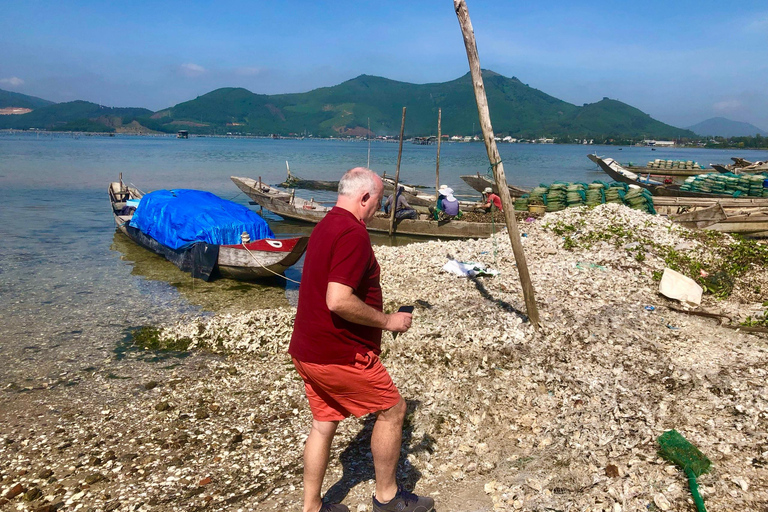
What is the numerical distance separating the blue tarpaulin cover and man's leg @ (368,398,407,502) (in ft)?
38.2

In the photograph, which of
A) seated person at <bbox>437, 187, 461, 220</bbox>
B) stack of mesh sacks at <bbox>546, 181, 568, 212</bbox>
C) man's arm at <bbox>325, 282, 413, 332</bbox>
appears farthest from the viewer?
stack of mesh sacks at <bbox>546, 181, 568, 212</bbox>

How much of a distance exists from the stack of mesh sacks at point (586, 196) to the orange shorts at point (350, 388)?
1676cm

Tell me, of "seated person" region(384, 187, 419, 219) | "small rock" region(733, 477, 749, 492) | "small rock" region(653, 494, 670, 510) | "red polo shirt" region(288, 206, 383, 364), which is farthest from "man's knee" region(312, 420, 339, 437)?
"seated person" region(384, 187, 419, 219)

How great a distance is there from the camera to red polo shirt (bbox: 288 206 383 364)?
3275 mm

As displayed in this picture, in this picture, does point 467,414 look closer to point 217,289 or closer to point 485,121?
point 485,121

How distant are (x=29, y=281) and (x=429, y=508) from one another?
1355 cm

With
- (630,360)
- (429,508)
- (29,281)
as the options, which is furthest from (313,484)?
(29,281)

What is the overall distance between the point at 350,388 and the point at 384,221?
667 inches

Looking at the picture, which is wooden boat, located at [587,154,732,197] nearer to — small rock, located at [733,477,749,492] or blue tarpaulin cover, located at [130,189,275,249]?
blue tarpaulin cover, located at [130,189,275,249]

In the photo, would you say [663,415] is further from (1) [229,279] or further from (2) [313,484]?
(1) [229,279]

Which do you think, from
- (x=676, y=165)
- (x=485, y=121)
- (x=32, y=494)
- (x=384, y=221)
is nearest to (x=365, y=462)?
(x=32, y=494)

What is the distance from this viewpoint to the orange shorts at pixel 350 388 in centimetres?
349

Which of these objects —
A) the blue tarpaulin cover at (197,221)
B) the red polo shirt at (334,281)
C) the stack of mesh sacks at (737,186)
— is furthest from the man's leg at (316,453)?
the stack of mesh sacks at (737,186)

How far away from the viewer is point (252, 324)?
8805 millimetres
